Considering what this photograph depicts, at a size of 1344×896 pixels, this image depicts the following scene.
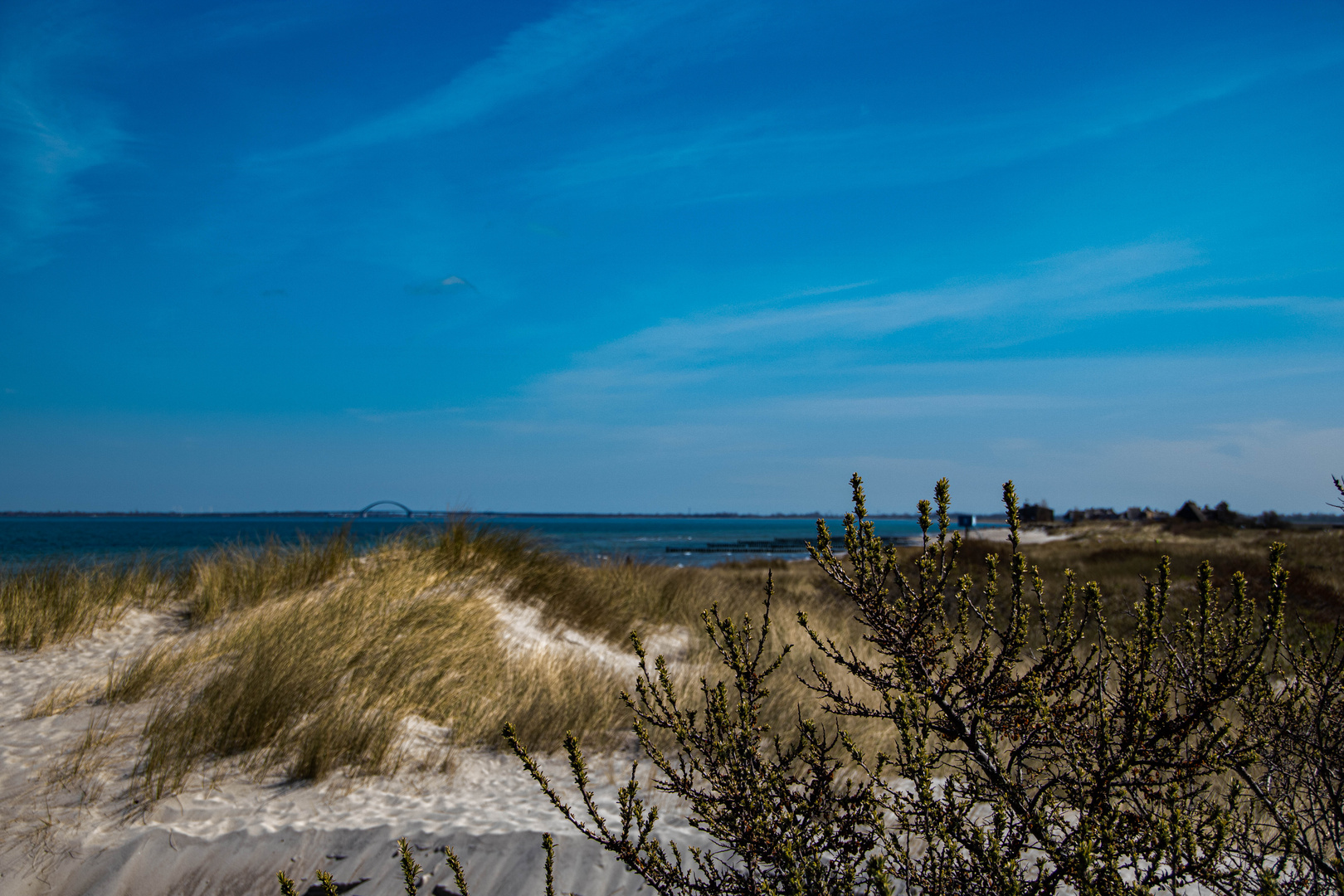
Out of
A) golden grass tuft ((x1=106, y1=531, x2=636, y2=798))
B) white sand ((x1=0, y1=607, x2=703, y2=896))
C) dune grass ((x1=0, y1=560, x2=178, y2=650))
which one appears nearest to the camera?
white sand ((x1=0, y1=607, x2=703, y2=896))

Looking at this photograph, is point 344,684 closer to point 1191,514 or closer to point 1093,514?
point 1191,514

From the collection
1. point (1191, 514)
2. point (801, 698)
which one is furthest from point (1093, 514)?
point (801, 698)

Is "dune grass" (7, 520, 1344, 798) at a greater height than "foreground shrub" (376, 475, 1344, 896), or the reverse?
"foreground shrub" (376, 475, 1344, 896)

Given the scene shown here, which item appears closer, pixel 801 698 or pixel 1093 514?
pixel 801 698

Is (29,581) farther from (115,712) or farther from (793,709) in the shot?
(793,709)

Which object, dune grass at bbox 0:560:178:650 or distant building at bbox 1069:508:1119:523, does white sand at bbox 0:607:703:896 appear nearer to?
dune grass at bbox 0:560:178:650

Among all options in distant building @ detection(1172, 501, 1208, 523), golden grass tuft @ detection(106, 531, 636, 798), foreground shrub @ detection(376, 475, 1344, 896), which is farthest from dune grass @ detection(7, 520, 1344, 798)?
distant building @ detection(1172, 501, 1208, 523)

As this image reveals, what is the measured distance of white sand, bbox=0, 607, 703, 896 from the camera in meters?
3.48

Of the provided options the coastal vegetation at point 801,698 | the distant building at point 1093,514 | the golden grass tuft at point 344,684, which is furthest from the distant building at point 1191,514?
the golden grass tuft at point 344,684

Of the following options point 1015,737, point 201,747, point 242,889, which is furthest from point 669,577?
point 1015,737

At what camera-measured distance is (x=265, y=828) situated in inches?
151

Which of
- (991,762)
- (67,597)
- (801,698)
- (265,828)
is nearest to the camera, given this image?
(991,762)

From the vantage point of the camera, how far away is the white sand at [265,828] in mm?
3480

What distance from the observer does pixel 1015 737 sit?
2.00m
